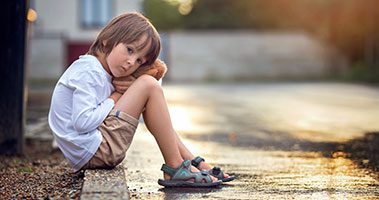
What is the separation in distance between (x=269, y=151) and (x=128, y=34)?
2.91 meters

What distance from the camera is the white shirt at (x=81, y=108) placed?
453 centimetres

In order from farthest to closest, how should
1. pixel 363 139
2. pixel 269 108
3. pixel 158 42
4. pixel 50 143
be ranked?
pixel 269 108 → pixel 363 139 → pixel 50 143 → pixel 158 42

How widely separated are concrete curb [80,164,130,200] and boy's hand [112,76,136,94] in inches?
17.6

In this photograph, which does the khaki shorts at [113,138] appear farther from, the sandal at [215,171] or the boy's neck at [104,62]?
the sandal at [215,171]

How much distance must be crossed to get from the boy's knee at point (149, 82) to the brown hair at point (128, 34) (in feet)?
0.41

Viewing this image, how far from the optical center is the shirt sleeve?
4516mm

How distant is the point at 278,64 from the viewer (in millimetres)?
34062

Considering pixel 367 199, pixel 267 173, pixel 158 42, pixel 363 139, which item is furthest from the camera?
pixel 363 139

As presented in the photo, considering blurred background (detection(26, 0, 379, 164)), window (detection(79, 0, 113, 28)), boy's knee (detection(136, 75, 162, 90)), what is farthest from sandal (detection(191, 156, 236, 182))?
window (detection(79, 0, 113, 28))

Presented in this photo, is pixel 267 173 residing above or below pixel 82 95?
below

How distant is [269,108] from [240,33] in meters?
20.6

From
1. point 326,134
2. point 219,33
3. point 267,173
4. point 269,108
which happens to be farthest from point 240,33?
point 267,173

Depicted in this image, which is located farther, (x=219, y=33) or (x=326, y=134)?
(x=219, y=33)

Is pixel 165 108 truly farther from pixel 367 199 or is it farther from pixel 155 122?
pixel 367 199
